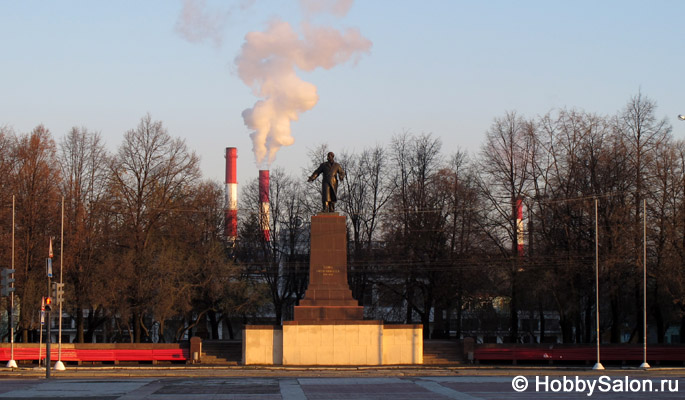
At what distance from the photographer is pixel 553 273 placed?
47.3m

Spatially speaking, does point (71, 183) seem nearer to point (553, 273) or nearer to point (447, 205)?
point (447, 205)

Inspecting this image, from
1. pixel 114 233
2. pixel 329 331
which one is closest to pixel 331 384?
A: pixel 329 331

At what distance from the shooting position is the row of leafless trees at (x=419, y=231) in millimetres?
46406

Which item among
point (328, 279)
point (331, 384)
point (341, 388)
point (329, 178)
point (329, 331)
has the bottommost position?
point (331, 384)

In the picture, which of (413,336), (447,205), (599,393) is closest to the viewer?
(599,393)

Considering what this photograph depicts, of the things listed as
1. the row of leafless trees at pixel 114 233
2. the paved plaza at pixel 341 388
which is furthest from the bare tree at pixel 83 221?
the paved plaza at pixel 341 388

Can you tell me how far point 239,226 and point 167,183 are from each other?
41.5ft

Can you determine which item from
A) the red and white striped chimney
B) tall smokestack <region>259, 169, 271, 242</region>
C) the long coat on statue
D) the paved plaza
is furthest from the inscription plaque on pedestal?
tall smokestack <region>259, 169, 271, 242</region>

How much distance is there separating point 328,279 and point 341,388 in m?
14.2

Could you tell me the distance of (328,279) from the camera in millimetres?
39938

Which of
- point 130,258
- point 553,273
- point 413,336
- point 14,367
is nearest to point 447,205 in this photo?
point 553,273

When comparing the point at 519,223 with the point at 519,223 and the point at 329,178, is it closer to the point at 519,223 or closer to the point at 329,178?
the point at 519,223

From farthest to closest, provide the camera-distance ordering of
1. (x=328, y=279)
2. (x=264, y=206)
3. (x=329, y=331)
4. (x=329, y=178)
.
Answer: (x=264, y=206)
(x=329, y=178)
(x=328, y=279)
(x=329, y=331)

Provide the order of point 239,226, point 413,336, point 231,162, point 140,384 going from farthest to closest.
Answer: point 231,162
point 239,226
point 413,336
point 140,384
